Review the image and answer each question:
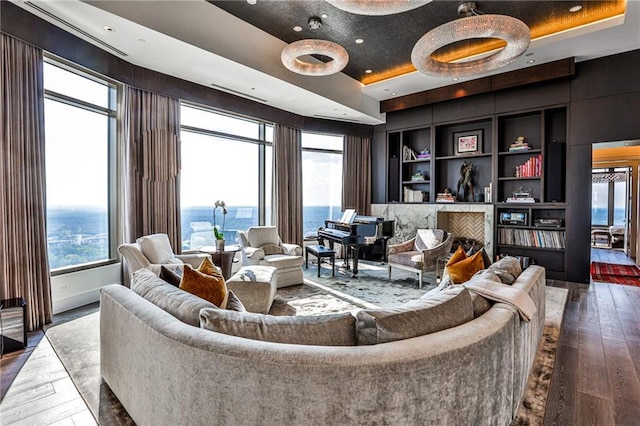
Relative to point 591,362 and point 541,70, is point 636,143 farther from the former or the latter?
point 591,362

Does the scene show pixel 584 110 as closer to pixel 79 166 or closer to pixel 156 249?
pixel 156 249

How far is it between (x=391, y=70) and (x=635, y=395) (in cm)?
587

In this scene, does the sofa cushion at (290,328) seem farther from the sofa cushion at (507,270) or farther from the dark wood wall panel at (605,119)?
the dark wood wall panel at (605,119)

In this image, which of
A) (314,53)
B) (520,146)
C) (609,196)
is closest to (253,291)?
(314,53)

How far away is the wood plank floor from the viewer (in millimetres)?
2043

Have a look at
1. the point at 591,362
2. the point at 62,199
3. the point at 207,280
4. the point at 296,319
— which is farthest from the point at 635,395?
the point at 62,199

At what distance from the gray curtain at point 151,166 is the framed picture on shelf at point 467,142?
5.50 m

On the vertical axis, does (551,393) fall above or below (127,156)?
below

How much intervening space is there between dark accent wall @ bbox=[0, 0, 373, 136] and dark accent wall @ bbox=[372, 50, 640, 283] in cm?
421

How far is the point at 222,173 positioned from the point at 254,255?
2059mm

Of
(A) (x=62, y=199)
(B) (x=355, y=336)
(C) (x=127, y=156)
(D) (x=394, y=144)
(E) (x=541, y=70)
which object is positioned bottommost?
(B) (x=355, y=336)

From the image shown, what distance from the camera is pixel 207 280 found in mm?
2209

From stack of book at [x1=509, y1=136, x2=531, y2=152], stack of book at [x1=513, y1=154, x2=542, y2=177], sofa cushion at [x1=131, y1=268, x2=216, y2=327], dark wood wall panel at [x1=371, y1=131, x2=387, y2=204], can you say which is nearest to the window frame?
sofa cushion at [x1=131, y1=268, x2=216, y2=327]

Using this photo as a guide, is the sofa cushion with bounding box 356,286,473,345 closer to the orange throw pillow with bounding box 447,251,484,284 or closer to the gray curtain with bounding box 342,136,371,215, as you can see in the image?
the orange throw pillow with bounding box 447,251,484,284
